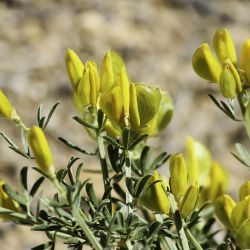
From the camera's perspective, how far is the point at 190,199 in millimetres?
664

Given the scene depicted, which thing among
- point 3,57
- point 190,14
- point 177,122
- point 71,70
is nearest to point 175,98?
point 177,122

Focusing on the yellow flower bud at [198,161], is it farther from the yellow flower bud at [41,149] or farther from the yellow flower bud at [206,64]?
the yellow flower bud at [41,149]

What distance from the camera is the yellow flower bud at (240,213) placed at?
66 centimetres

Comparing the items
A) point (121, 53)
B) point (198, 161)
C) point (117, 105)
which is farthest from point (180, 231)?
point (121, 53)

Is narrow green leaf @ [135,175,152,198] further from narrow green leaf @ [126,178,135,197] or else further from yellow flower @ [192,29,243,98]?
yellow flower @ [192,29,243,98]

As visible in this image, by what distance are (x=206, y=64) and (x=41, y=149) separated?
241mm

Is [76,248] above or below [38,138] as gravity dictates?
below

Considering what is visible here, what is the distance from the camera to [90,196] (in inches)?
26.7

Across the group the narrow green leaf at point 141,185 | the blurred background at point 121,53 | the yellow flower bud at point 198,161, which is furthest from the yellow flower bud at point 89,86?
the blurred background at point 121,53

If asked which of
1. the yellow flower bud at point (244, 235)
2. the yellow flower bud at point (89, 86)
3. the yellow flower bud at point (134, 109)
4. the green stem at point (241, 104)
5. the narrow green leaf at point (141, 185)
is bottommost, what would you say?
the yellow flower bud at point (244, 235)

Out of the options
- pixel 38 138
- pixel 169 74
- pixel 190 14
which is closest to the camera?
pixel 38 138

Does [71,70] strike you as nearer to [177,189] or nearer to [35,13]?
[177,189]

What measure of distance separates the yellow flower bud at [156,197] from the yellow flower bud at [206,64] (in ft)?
0.51

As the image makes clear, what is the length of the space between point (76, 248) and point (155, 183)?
11 centimetres
